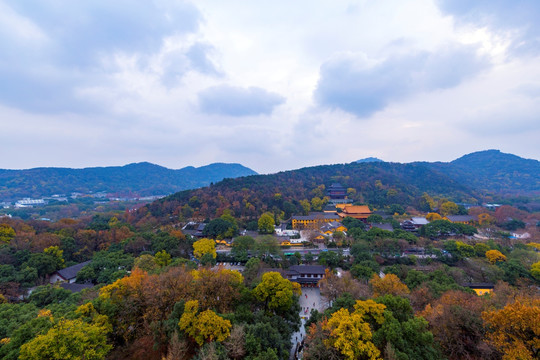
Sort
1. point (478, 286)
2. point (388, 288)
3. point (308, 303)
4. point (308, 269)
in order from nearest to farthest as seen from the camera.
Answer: point (388, 288)
point (478, 286)
point (308, 303)
point (308, 269)

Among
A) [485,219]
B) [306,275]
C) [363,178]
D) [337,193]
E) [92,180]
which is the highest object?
[92,180]

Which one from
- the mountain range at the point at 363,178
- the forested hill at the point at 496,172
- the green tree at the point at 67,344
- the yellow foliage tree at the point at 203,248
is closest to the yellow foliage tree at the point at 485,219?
the mountain range at the point at 363,178

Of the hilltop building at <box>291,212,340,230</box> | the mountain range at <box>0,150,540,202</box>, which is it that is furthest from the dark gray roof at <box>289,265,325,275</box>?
the mountain range at <box>0,150,540,202</box>

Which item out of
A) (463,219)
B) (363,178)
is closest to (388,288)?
(463,219)

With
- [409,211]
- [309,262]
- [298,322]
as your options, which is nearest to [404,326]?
[298,322]

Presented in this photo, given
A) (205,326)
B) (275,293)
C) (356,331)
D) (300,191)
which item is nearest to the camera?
(356,331)

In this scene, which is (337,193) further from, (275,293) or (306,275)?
(275,293)

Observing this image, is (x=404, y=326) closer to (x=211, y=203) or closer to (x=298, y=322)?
(x=298, y=322)
